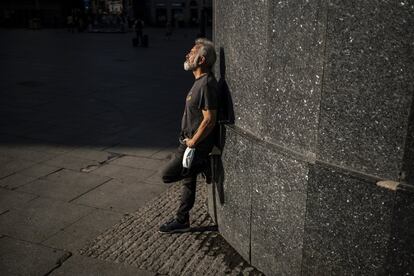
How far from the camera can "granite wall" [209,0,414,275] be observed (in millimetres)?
2432

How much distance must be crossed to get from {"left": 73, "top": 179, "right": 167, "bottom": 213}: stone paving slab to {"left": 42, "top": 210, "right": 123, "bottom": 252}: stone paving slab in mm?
173

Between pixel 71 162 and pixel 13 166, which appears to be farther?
pixel 71 162

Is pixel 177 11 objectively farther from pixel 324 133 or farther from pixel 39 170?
pixel 324 133

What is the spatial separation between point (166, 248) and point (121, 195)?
1.30 m

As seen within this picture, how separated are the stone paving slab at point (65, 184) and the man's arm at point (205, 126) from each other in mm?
1997

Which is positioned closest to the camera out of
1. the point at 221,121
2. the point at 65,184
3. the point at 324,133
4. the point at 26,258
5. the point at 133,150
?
the point at 324,133

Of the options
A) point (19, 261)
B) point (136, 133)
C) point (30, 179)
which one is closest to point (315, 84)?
point (19, 261)

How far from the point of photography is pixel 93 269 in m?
3.44

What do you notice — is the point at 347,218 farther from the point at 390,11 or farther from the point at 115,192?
the point at 115,192

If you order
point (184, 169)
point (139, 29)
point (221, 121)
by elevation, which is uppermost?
point (139, 29)

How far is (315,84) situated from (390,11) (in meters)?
0.64

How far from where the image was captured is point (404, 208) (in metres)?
2.45

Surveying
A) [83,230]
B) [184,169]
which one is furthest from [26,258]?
[184,169]

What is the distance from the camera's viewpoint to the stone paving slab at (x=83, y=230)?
3.81 metres
